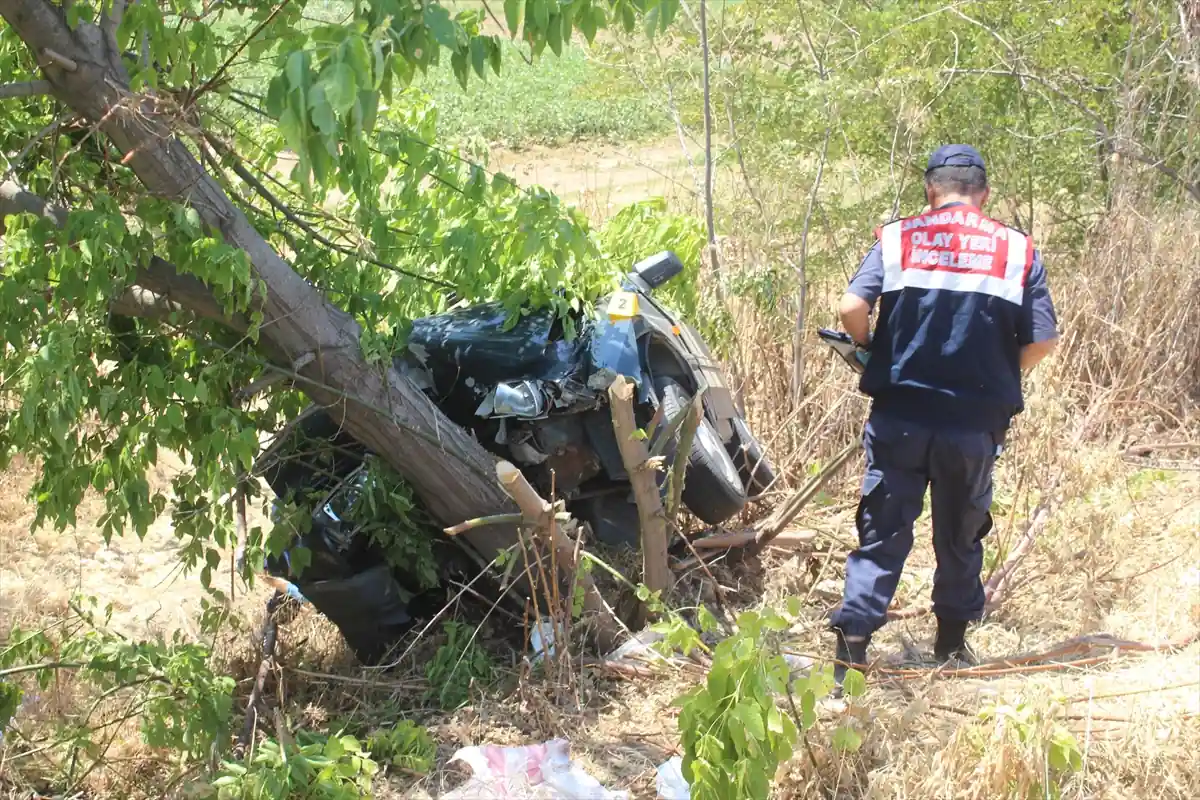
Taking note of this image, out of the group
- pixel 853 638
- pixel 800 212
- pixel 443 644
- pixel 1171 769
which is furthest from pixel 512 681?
pixel 800 212

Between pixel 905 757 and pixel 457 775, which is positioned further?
pixel 457 775

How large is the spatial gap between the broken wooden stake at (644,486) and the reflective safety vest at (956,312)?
0.86 metres

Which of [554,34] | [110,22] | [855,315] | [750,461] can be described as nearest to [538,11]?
[554,34]

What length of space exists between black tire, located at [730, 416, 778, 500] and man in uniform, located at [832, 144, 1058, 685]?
1.01 metres

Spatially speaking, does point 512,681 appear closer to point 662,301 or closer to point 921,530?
point 662,301

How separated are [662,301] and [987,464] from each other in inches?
62.3

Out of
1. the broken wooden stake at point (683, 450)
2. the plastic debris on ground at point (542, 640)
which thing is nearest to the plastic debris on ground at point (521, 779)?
the plastic debris on ground at point (542, 640)

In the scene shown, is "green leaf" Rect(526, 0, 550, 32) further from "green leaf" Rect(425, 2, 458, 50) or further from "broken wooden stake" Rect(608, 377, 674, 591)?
"broken wooden stake" Rect(608, 377, 674, 591)

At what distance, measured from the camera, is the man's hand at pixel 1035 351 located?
12.6ft

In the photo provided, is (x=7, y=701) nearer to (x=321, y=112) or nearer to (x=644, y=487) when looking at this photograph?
(x=644, y=487)

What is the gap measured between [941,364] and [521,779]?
1.81 m

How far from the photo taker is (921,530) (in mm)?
5320

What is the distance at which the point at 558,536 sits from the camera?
3.72 meters

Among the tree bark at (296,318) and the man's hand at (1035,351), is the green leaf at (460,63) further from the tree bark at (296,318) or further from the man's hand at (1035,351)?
the man's hand at (1035,351)
